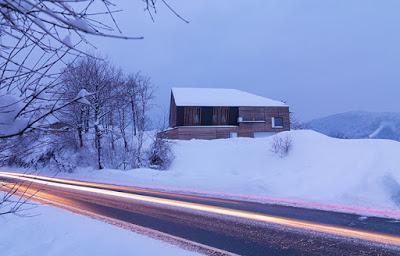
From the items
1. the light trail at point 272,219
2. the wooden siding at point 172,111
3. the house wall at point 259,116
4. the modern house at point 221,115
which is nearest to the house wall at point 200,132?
the modern house at point 221,115

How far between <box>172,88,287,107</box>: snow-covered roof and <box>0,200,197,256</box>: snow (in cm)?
4380

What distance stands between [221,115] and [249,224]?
46.4 meters

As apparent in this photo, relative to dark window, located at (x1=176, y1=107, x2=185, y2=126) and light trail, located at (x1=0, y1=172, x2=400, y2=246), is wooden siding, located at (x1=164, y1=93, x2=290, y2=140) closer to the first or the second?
dark window, located at (x1=176, y1=107, x2=185, y2=126)

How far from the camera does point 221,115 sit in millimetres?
57344

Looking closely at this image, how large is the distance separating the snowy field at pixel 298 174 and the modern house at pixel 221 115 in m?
18.4

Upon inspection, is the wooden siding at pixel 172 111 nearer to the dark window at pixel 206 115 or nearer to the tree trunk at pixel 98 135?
the dark window at pixel 206 115

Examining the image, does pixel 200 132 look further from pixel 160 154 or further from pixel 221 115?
pixel 160 154

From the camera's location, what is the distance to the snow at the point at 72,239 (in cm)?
858

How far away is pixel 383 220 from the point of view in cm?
1133

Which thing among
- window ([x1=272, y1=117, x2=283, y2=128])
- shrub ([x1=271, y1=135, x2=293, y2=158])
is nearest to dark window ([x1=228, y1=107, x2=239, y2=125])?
window ([x1=272, y1=117, x2=283, y2=128])

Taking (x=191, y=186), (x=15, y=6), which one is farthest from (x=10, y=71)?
(x=191, y=186)

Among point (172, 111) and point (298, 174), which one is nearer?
point (298, 174)

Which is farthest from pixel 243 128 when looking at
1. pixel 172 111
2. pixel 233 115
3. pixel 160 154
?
pixel 160 154

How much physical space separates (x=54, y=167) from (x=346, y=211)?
3048 cm
